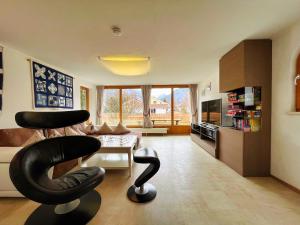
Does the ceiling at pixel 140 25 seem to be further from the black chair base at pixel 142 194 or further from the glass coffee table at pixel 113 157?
the black chair base at pixel 142 194

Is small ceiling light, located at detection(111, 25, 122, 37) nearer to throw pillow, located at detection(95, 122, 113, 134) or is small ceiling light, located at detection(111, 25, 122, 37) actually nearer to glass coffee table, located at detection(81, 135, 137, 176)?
glass coffee table, located at detection(81, 135, 137, 176)

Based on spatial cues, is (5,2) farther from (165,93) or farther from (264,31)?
(165,93)

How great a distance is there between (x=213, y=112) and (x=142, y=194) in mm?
3171

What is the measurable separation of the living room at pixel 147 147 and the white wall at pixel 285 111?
0.05 ft

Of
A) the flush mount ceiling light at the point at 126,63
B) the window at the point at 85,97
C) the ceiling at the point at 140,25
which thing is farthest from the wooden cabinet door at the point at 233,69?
the window at the point at 85,97

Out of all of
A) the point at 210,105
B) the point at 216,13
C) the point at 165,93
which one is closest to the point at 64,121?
the point at 216,13

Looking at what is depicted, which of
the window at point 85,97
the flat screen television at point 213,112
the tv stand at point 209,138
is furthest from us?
the window at point 85,97

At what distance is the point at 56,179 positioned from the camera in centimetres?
152

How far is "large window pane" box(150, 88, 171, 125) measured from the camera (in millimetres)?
6730

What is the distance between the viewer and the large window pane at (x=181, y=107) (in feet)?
22.0

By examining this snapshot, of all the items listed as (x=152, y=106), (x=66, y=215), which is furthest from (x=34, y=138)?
(x=152, y=106)

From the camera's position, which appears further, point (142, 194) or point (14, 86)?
point (14, 86)

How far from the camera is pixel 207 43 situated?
248cm

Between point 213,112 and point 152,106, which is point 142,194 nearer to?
point 213,112
